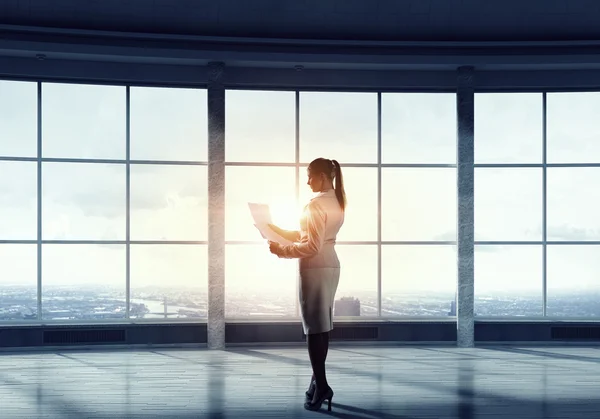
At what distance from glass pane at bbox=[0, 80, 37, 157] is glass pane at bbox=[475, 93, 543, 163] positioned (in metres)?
5.75

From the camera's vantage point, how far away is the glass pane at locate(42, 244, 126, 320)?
8.54 metres

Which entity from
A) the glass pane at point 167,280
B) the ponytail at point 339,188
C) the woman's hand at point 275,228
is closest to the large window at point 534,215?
the glass pane at point 167,280

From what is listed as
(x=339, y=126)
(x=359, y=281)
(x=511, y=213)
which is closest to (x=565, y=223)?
(x=511, y=213)

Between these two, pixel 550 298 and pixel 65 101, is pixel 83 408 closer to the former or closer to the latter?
pixel 65 101

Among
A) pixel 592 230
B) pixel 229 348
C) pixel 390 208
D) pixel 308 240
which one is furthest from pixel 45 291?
pixel 592 230

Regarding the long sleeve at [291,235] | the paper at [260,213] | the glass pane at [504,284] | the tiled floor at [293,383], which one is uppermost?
the paper at [260,213]

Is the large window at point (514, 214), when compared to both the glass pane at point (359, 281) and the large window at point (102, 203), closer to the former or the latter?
the glass pane at point (359, 281)

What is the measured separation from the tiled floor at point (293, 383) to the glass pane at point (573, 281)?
2.67 ft

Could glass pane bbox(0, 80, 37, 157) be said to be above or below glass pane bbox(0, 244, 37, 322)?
above

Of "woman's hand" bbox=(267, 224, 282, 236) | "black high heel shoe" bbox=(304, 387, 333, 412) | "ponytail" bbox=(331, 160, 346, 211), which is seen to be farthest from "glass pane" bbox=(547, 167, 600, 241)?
"woman's hand" bbox=(267, 224, 282, 236)

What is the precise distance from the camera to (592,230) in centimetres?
908

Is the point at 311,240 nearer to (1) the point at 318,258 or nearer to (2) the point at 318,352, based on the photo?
(1) the point at 318,258

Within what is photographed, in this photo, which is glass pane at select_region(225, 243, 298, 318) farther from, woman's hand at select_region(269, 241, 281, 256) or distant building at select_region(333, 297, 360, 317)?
woman's hand at select_region(269, 241, 281, 256)

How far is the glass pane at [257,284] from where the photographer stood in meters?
8.91
